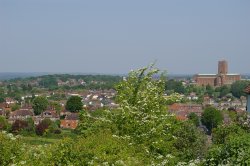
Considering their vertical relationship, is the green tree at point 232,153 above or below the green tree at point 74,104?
above

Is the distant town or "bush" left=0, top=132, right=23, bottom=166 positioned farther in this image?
the distant town

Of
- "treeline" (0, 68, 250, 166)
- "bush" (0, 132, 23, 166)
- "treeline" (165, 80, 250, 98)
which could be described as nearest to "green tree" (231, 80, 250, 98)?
"treeline" (165, 80, 250, 98)

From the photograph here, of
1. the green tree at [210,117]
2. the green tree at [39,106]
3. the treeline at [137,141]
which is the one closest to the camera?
the treeline at [137,141]

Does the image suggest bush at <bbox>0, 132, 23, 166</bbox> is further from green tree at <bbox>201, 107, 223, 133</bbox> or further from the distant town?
green tree at <bbox>201, 107, 223, 133</bbox>

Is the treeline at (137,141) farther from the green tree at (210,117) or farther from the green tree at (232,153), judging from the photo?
the green tree at (210,117)

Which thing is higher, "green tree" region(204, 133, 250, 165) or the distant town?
"green tree" region(204, 133, 250, 165)

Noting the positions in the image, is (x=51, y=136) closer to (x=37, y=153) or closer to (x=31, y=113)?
(x=31, y=113)

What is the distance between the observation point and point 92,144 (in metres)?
12.6

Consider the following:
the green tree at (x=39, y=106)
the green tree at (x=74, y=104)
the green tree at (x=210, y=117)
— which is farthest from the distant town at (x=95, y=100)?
the green tree at (x=210, y=117)

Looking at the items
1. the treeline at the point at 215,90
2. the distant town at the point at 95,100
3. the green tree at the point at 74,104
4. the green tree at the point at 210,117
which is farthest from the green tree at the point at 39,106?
the treeline at the point at 215,90

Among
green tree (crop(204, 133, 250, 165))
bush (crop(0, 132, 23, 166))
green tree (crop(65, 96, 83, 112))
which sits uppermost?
green tree (crop(204, 133, 250, 165))

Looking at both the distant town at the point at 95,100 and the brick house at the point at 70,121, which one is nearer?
the brick house at the point at 70,121

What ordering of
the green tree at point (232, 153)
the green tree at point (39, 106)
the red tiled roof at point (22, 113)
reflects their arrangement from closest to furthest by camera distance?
the green tree at point (232, 153) → the red tiled roof at point (22, 113) → the green tree at point (39, 106)

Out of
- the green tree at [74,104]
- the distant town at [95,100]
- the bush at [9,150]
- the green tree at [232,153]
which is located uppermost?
the green tree at [232,153]
